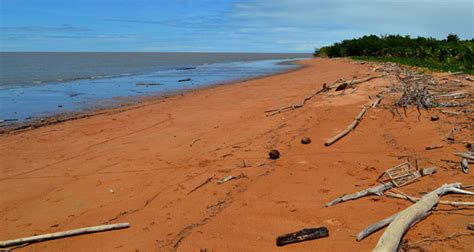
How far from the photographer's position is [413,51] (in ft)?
97.7

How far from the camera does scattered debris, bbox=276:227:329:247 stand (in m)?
3.58

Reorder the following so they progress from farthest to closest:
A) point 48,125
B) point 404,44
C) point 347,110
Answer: point 404,44
point 48,125
point 347,110

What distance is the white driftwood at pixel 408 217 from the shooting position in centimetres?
318

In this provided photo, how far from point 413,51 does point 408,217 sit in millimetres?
29395

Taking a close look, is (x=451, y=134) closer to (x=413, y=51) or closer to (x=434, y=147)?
(x=434, y=147)

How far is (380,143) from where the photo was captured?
6.26 metres

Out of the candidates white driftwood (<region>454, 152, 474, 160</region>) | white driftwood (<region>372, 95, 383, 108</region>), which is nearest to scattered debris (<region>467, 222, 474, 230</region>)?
white driftwood (<region>454, 152, 474, 160</region>)

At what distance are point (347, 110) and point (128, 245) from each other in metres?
6.11

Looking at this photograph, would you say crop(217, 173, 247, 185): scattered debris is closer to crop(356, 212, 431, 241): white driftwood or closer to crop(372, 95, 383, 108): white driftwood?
crop(356, 212, 431, 241): white driftwood

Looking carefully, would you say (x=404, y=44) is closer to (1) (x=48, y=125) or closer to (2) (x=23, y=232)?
(1) (x=48, y=125)

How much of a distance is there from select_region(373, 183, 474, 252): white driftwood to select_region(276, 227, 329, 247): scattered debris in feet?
1.83

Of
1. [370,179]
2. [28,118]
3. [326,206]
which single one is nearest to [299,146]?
[370,179]

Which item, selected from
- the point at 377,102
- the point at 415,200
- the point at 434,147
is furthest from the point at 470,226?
the point at 377,102

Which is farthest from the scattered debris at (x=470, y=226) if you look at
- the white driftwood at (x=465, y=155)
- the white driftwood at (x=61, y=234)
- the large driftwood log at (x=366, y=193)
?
the white driftwood at (x=61, y=234)
